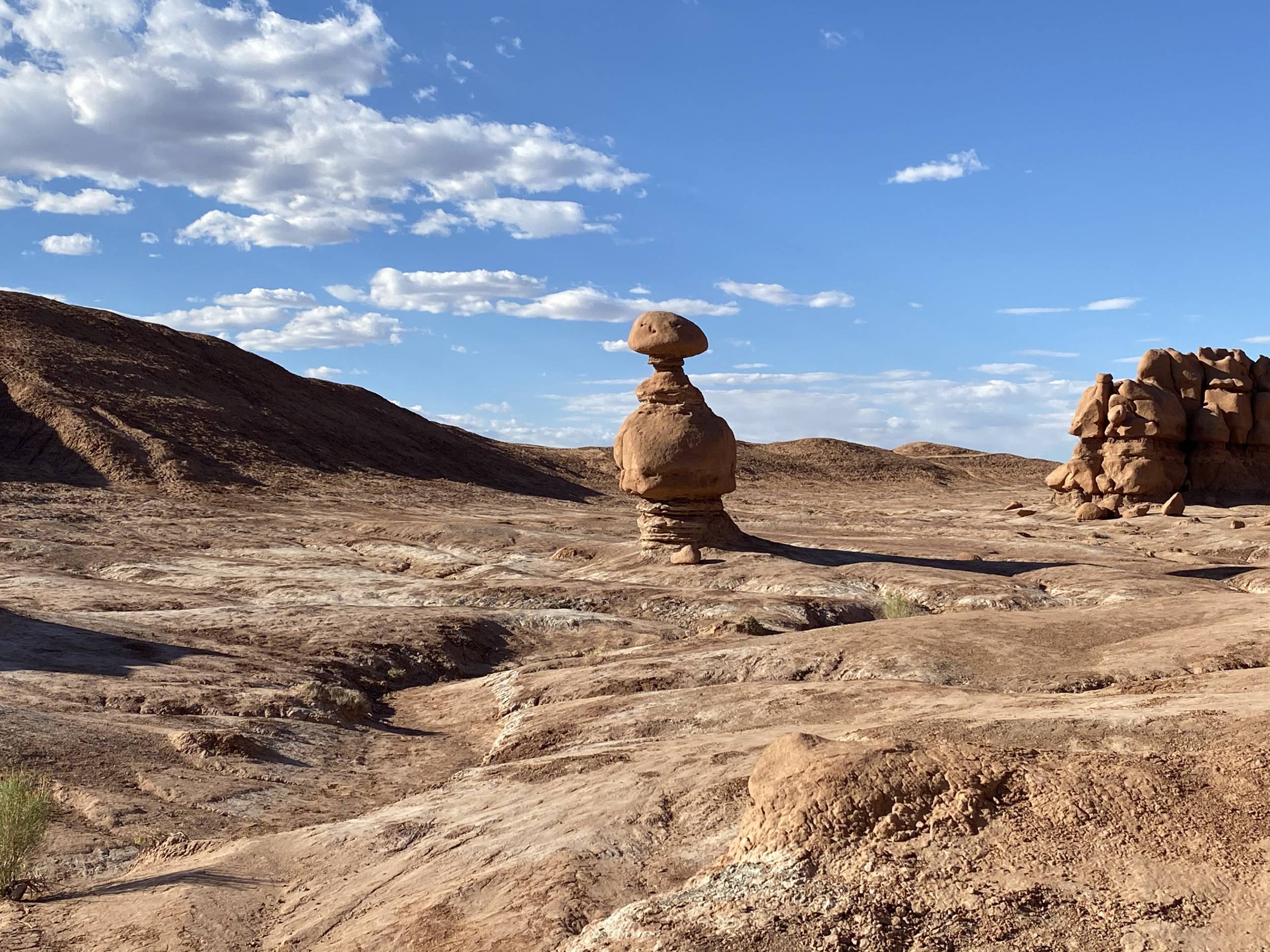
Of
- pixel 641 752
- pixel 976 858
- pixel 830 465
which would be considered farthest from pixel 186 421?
pixel 976 858

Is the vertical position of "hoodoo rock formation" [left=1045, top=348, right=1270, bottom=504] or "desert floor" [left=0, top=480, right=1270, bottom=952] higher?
"hoodoo rock formation" [left=1045, top=348, right=1270, bottom=504]

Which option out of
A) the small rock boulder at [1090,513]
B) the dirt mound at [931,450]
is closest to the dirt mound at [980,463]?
the dirt mound at [931,450]

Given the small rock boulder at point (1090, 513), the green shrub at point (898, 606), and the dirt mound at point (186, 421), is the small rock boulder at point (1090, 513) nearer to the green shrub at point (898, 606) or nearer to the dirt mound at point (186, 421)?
the green shrub at point (898, 606)

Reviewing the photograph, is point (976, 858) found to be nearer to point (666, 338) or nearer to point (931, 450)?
point (666, 338)

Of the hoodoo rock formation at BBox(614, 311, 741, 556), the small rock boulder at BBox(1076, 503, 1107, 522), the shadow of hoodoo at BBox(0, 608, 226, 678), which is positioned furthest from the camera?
the small rock boulder at BBox(1076, 503, 1107, 522)

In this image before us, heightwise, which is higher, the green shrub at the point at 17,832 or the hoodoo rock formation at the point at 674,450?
the hoodoo rock formation at the point at 674,450

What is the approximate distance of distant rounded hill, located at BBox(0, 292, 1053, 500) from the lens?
45656mm

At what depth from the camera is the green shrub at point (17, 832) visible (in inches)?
304

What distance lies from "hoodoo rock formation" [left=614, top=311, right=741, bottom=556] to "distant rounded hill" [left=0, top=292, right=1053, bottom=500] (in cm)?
2382

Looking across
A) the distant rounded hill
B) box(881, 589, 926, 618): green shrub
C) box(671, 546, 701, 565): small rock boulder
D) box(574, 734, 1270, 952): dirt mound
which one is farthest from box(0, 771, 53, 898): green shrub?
the distant rounded hill

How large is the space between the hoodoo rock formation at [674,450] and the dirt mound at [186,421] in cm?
2432

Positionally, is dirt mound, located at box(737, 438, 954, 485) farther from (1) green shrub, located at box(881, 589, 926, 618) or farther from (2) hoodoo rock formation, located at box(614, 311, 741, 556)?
(1) green shrub, located at box(881, 589, 926, 618)

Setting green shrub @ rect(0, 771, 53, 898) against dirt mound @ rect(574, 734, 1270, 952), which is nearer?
dirt mound @ rect(574, 734, 1270, 952)

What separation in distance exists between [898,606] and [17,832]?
15662mm
